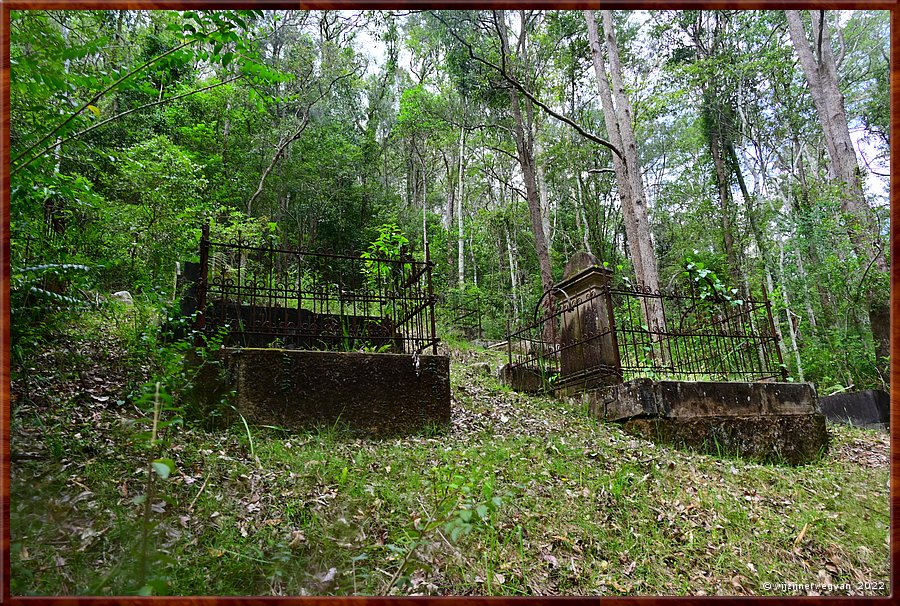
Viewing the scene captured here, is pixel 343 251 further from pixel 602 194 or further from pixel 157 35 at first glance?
pixel 602 194

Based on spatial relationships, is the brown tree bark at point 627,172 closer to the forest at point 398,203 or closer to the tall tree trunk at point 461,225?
the forest at point 398,203

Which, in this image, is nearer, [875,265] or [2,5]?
[2,5]

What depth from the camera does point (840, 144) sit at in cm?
1013

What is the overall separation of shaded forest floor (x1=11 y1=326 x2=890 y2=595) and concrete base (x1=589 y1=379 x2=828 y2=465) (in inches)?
26.9

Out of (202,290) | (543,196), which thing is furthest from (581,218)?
(202,290)

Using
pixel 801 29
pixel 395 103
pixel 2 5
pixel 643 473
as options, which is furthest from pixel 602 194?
pixel 2 5

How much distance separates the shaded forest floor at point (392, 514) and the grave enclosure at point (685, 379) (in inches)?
32.5

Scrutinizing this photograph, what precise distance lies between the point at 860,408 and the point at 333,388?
8465mm

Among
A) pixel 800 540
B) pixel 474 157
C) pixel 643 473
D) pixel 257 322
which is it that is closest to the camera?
pixel 800 540

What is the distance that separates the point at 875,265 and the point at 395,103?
711 inches

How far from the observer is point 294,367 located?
4832 mm

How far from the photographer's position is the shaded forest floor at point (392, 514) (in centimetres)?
247

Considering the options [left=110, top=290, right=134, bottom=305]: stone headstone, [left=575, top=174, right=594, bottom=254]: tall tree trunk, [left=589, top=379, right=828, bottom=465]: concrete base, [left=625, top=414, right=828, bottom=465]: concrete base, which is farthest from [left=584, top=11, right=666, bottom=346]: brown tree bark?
[left=575, top=174, right=594, bottom=254]: tall tree trunk

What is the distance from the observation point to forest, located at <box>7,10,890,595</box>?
9.25 ft
